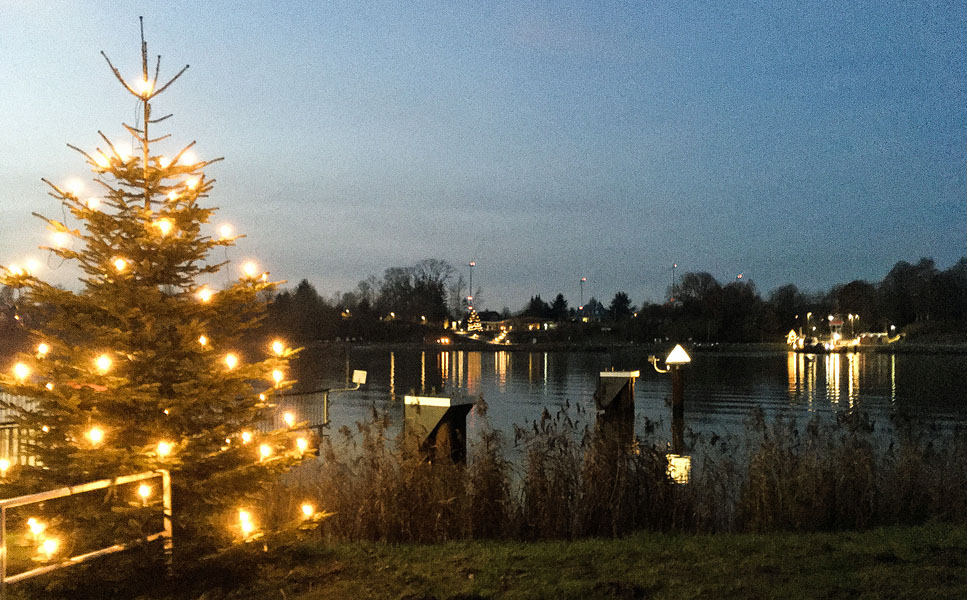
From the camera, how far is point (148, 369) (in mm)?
6184

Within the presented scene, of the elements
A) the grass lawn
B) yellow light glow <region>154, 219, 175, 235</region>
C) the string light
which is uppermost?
yellow light glow <region>154, 219, 175, 235</region>

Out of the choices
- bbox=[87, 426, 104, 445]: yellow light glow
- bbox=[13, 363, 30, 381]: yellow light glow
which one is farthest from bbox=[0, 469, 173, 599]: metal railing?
bbox=[13, 363, 30, 381]: yellow light glow

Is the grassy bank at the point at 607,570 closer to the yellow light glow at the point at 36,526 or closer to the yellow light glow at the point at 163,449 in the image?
the yellow light glow at the point at 36,526

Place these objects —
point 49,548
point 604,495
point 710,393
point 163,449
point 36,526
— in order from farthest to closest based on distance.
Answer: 1. point 710,393
2. point 604,495
3. point 163,449
4. point 36,526
5. point 49,548

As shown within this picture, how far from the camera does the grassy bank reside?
5.86 meters

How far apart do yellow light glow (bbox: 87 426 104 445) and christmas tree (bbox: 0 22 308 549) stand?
0.01 m

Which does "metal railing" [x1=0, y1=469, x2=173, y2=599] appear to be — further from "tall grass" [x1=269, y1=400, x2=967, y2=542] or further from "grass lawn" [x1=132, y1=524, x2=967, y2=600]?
"tall grass" [x1=269, y1=400, x2=967, y2=542]

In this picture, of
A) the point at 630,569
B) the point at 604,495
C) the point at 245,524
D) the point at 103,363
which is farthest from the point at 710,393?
the point at 103,363

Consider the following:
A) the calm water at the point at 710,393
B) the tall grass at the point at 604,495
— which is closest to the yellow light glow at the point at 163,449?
the tall grass at the point at 604,495

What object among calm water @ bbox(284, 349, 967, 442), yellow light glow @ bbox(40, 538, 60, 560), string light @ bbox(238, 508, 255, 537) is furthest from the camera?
calm water @ bbox(284, 349, 967, 442)

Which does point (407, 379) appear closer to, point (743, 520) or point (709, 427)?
point (709, 427)

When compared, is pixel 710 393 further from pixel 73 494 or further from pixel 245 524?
pixel 73 494

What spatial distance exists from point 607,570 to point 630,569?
0.62 feet

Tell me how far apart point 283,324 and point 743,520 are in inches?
3959
